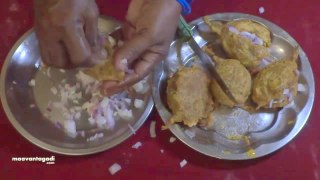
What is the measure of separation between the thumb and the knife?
0.60 feet

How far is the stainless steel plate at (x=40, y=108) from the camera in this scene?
1.09m

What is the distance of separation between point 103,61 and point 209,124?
306 mm

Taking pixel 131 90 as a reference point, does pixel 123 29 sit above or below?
above

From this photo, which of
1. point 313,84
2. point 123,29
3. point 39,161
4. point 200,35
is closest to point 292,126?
point 313,84

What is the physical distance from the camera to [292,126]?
111cm

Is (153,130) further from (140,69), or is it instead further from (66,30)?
(66,30)

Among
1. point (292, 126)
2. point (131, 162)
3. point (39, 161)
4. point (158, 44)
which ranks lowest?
point (292, 126)

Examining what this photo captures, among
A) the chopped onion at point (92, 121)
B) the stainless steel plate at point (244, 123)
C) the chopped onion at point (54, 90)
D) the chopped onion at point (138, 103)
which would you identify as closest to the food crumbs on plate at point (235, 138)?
the stainless steel plate at point (244, 123)

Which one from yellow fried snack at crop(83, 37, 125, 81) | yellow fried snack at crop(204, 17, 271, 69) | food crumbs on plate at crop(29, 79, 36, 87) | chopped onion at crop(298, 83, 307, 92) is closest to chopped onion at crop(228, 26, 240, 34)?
yellow fried snack at crop(204, 17, 271, 69)

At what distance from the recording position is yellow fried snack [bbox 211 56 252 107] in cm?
110

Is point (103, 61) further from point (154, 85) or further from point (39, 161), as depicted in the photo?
point (39, 161)

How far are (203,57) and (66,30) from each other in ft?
1.26

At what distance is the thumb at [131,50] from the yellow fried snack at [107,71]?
0.08 feet

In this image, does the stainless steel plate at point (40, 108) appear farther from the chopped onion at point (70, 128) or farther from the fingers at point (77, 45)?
the fingers at point (77, 45)
